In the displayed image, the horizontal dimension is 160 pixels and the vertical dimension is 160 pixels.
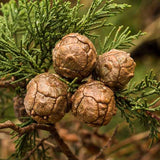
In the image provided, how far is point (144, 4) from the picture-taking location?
3758 millimetres

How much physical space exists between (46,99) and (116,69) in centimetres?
32

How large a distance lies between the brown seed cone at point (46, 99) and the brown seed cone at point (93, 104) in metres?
0.06

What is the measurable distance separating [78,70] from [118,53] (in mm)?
192

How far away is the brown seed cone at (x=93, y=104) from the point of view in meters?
1.03

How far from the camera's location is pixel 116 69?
109 centimetres

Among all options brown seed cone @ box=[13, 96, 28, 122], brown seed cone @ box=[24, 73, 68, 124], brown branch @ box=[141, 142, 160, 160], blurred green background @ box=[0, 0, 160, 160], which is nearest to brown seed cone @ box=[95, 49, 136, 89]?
brown seed cone @ box=[24, 73, 68, 124]

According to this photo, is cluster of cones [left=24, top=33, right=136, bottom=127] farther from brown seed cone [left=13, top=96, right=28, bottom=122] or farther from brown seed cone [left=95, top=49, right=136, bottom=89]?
brown seed cone [left=13, top=96, right=28, bottom=122]

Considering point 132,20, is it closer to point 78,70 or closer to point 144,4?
point 144,4

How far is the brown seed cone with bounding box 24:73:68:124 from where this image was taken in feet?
3.36

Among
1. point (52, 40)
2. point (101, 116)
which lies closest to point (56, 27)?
point (52, 40)

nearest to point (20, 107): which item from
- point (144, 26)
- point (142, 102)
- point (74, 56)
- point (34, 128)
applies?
point (34, 128)

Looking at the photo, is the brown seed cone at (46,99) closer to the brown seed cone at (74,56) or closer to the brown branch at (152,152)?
the brown seed cone at (74,56)

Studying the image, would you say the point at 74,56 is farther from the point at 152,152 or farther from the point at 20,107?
the point at 152,152

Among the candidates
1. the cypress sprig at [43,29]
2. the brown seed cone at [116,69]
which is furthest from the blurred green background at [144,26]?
the brown seed cone at [116,69]
